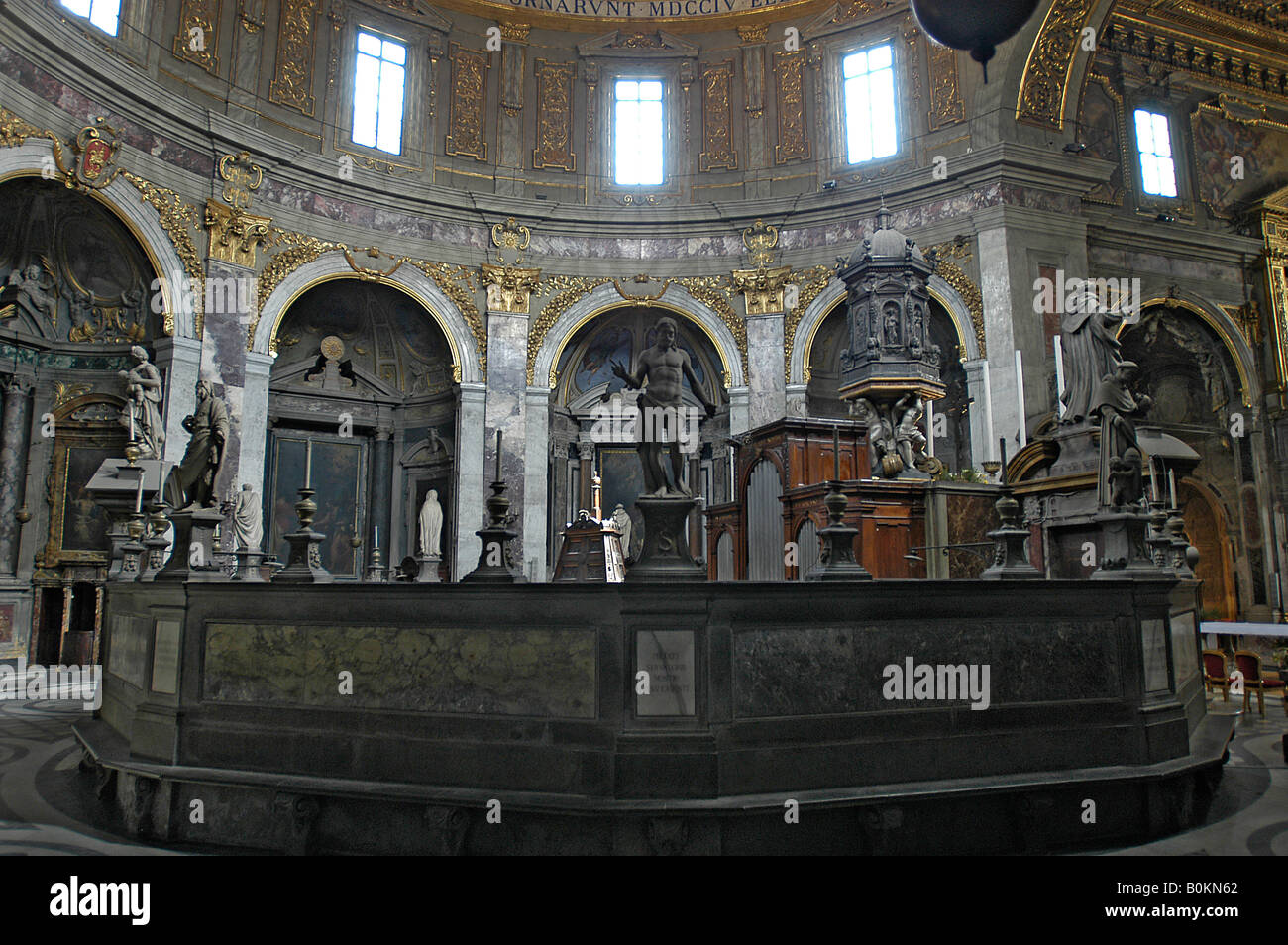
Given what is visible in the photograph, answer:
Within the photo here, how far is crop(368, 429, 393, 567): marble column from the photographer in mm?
17594

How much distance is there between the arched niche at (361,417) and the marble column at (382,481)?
0.8 inches

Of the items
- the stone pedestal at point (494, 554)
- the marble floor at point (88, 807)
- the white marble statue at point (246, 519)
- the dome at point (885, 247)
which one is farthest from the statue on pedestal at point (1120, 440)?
the white marble statue at point (246, 519)

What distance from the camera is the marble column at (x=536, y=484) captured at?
1585cm

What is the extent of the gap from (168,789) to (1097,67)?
20.3 m

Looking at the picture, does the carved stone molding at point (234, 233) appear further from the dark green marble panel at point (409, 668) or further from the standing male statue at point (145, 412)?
the dark green marble panel at point (409, 668)

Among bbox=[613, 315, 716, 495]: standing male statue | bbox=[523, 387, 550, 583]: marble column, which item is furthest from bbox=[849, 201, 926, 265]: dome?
bbox=[523, 387, 550, 583]: marble column

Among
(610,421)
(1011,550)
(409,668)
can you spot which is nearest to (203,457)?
(409,668)

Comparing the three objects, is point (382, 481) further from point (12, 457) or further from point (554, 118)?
point (554, 118)

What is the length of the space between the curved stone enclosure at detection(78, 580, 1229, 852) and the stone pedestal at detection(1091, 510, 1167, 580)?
0.74 ft

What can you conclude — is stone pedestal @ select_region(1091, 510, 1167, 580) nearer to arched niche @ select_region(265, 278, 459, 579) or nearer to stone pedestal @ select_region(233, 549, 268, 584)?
stone pedestal @ select_region(233, 549, 268, 584)

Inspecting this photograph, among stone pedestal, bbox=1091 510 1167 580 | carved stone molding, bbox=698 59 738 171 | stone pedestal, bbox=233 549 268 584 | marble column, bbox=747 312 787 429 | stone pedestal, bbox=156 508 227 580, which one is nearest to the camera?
stone pedestal, bbox=1091 510 1167 580

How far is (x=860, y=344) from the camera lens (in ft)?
32.8

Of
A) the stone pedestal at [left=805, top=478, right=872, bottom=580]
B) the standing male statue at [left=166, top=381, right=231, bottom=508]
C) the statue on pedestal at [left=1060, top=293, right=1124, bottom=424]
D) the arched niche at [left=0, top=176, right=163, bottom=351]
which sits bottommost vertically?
the stone pedestal at [left=805, top=478, right=872, bottom=580]
